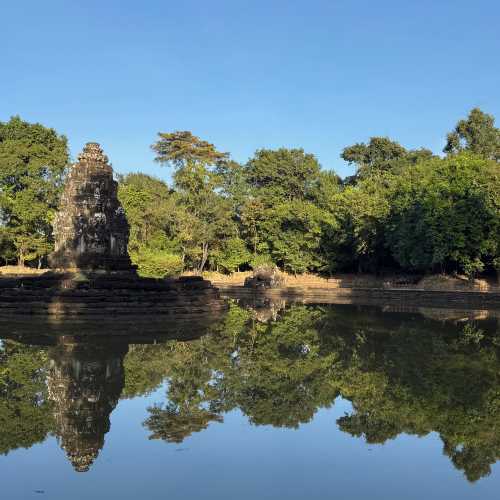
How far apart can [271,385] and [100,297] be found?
39.3 feet

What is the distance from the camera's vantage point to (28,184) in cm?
4850

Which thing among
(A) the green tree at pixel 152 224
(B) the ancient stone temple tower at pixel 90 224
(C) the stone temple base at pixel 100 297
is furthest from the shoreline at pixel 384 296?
(B) the ancient stone temple tower at pixel 90 224

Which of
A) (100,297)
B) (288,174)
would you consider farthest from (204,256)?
(100,297)

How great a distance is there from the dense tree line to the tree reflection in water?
20668 millimetres

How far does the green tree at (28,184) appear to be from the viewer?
1885 inches

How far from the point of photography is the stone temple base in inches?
798

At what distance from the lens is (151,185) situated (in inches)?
2665

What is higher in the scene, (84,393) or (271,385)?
(271,385)

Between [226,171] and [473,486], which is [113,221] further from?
→ [226,171]

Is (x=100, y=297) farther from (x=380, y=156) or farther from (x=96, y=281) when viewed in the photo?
(x=380, y=156)

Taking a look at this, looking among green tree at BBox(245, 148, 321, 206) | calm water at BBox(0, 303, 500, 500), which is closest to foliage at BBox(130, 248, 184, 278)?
green tree at BBox(245, 148, 321, 206)

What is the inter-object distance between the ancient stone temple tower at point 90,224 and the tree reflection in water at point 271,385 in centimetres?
863

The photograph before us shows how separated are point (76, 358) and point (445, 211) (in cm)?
2693

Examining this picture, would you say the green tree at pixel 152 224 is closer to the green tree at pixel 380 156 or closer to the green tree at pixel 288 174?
the green tree at pixel 288 174
